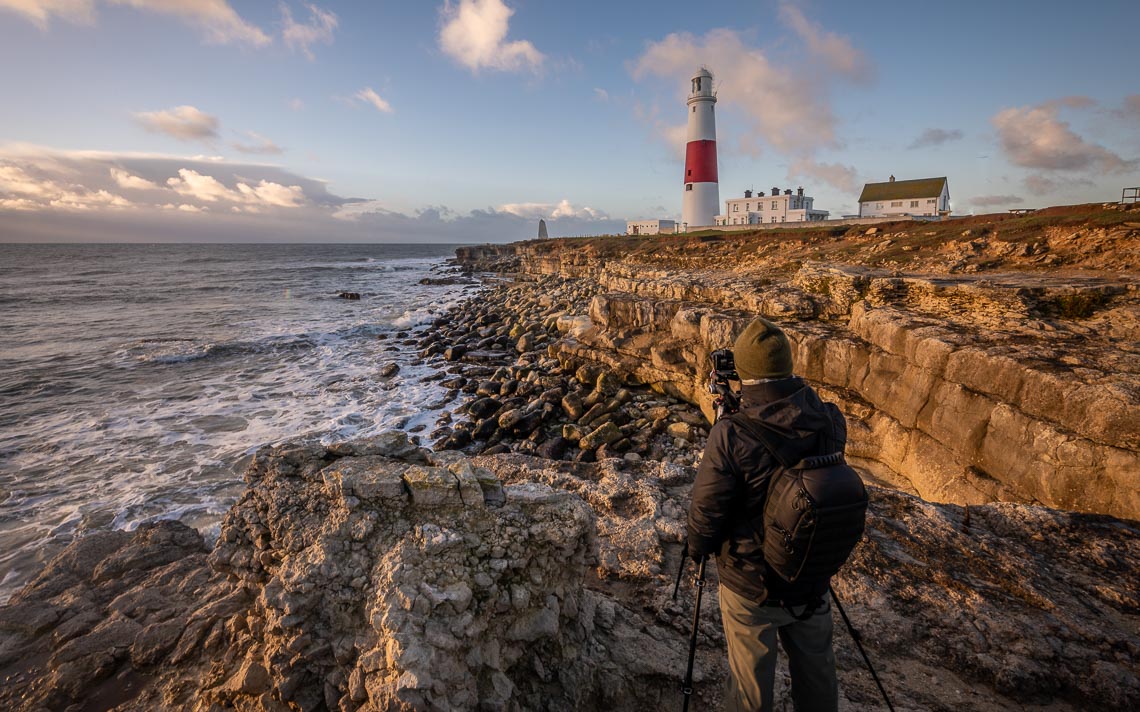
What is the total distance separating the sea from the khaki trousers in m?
8.93

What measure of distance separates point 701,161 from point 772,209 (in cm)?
1440

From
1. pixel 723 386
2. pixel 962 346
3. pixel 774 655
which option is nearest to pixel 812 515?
pixel 774 655

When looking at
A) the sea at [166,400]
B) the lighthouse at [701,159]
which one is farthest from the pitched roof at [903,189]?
the sea at [166,400]

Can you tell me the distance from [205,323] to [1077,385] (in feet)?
121

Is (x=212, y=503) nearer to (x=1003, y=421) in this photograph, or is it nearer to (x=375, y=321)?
(x=1003, y=421)

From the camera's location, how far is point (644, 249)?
106 ft

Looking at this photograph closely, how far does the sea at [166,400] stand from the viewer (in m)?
8.86

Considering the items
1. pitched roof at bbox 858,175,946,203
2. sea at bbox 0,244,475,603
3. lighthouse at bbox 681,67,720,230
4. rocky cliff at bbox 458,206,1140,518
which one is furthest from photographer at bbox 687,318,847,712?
pitched roof at bbox 858,175,946,203

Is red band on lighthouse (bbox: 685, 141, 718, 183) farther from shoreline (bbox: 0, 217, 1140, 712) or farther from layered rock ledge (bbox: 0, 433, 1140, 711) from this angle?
layered rock ledge (bbox: 0, 433, 1140, 711)

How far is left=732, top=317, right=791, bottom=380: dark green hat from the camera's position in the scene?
2.72 meters

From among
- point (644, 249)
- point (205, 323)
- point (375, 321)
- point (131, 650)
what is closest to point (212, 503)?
point (131, 650)

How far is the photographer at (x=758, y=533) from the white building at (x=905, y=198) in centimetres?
4505

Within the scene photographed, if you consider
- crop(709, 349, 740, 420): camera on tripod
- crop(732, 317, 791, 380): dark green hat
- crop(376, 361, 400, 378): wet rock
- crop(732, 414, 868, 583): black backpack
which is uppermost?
crop(732, 317, 791, 380): dark green hat

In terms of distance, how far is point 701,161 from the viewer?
127 ft
